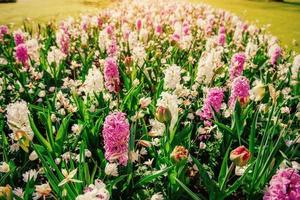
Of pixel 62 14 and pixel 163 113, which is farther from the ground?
pixel 163 113

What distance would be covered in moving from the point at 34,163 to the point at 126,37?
138 inches

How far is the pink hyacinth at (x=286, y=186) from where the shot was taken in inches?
56.2

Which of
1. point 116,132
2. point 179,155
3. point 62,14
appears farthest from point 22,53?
point 62,14

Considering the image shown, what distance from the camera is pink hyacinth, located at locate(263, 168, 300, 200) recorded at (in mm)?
1429

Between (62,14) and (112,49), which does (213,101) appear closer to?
(112,49)

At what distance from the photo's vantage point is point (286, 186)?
1448 millimetres

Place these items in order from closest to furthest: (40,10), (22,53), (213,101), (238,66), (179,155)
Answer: (179,155)
(213,101)
(238,66)
(22,53)
(40,10)

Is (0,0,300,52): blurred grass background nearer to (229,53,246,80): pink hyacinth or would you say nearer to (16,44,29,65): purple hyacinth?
(16,44,29,65): purple hyacinth

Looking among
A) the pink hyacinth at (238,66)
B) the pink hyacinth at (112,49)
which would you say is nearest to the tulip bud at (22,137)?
the pink hyacinth at (238,66)

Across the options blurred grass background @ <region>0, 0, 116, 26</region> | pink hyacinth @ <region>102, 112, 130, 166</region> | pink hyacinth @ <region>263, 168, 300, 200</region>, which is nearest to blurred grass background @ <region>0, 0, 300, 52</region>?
blurred grass background @ <region>0, 0, 116, 26</region>

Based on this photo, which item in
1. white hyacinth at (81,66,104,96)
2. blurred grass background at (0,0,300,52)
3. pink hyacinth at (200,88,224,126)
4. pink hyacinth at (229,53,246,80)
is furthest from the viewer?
blurred grass background at (0,0,300,52)

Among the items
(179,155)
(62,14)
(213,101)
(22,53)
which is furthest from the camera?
(62,14)

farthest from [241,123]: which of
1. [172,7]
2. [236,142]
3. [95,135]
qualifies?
[172,7]

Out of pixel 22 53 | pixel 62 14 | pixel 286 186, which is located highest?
pixel 286 186
